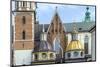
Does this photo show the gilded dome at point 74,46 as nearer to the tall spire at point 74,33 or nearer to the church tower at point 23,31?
the tall spire at point 74,33

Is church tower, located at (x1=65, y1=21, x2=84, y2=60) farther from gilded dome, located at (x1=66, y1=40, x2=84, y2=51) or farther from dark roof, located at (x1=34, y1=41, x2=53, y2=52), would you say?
dark roof, located at (x1=34, y1=41, x2=53, y2=52)

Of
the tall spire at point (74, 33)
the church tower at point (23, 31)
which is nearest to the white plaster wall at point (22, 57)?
the church tower at point (23, 31)

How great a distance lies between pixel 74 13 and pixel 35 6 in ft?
1.70

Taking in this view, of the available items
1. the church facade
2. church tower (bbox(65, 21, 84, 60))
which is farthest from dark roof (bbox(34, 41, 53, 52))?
church tower (bbox(65, 21, 84, 60))

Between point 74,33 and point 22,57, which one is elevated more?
point 74,33

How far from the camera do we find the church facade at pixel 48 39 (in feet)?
7.86

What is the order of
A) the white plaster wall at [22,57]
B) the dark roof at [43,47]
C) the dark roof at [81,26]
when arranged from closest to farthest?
the white plaster wall at [22,57], the dark roof at [43,47], the dark roof at [81,26]

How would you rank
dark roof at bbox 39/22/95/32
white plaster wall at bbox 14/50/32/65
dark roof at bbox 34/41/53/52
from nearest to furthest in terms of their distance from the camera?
white plaster wall at bbox 14/50/32/65
dark roof at bbox 34/41/53/52
dark roof at bbox 39/22/95/32

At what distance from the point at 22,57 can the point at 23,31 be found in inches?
11.5

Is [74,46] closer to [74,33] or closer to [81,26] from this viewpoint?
[74,33]

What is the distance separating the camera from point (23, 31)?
242cm

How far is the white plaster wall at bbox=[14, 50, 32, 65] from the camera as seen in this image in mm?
2373

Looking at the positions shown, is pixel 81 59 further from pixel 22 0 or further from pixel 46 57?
pixel 22 0

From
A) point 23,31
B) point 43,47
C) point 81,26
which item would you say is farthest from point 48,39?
point 81,26
